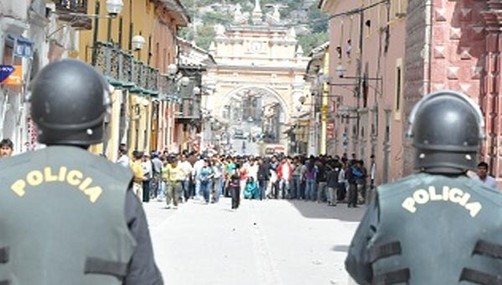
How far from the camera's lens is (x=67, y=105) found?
423 cm

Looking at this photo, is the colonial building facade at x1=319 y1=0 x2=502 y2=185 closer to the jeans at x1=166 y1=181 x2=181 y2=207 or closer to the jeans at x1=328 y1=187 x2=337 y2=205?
the jeans at x1=328 y1=187 x2=337 y2=205

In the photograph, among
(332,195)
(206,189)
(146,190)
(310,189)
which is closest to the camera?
(146,190)

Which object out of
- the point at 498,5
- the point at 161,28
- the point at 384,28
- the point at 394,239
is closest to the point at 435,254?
the point at 394,239

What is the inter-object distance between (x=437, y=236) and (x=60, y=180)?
1400 mm

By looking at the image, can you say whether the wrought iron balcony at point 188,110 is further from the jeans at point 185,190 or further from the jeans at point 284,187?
the jeans at point 185,190

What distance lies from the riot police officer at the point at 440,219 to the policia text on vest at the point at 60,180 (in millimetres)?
1073

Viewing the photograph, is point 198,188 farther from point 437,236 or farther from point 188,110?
point 437,236

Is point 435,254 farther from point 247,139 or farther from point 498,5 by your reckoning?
point 247,139

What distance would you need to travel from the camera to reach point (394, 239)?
4.39 m

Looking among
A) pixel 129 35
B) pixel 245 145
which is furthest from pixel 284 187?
pixel 245 145

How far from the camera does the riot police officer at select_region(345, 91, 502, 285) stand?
172 inches

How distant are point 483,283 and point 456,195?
340mm

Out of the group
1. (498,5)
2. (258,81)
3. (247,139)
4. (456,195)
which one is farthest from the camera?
(247,139)

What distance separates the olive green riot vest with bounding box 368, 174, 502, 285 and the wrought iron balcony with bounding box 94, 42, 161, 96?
22787mm
